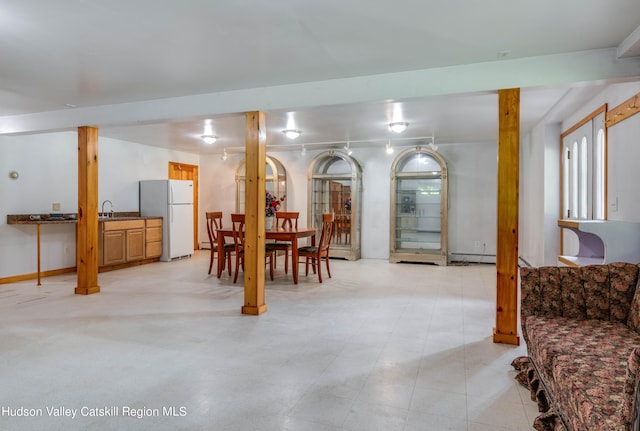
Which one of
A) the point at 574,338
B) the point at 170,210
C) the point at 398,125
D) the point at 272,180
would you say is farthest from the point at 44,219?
the point at 574,338

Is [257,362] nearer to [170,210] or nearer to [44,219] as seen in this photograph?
[44,219]

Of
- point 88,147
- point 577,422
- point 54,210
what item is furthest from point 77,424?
point 54,210

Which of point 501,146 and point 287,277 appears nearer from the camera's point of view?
point 501,146

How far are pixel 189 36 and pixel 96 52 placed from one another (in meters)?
0.90

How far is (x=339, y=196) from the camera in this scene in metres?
8.02

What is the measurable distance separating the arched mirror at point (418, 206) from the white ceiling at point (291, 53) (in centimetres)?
260

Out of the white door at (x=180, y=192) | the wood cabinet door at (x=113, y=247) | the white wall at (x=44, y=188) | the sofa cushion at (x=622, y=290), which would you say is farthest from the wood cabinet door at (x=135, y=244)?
the sofa cushion at (x=622, y=290)

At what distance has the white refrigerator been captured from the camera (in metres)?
7.47

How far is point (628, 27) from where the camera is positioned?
2600 mm

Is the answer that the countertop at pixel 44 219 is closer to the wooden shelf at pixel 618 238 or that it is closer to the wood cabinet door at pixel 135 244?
the wood cabinet door at pixel 135 244

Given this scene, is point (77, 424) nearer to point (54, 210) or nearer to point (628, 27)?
point (628, 27)

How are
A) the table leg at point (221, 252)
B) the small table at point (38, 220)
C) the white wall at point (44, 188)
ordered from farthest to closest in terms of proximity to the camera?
the table leg at point (221, 252), the white wall at point (44, 188), the small table at point (38, 220)

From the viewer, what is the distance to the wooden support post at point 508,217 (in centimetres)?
312

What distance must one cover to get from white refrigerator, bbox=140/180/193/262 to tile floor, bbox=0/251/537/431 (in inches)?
103
